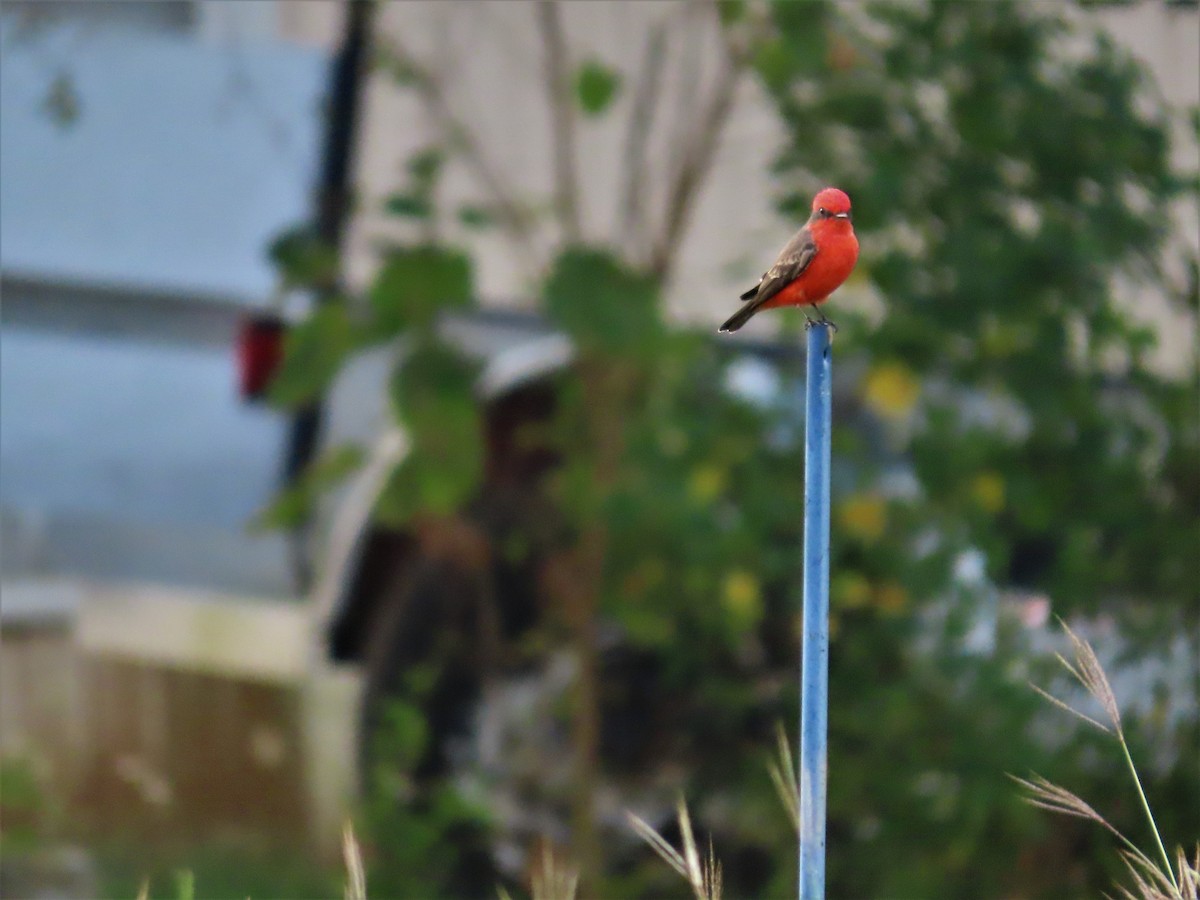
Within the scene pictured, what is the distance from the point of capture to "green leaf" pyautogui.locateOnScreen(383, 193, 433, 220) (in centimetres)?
390

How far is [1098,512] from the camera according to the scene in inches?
143

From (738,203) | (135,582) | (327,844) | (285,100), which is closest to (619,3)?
(738,203)

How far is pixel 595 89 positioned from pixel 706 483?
0.93 m

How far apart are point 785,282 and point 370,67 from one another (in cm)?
280

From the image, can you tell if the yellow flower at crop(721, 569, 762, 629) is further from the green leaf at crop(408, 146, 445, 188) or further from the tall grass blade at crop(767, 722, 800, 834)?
the green leaf at crop(408, 146, 445, 188)

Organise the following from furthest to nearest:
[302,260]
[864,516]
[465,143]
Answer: [465,143], [302,260], [864,516]

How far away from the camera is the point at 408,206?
3900 millimetres

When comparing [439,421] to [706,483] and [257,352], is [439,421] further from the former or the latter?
[257,352]

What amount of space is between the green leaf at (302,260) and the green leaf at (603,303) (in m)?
0.53

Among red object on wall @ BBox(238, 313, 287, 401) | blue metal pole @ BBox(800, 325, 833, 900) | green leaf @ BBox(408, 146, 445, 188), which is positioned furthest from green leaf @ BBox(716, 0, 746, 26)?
blue metal pole @ BBox(800, 325, 833, 900)

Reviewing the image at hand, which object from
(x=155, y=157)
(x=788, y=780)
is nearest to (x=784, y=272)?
(x=788, y=780)

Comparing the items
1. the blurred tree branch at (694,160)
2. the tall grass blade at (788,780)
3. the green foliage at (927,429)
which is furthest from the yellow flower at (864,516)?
the blurred tree branch at (694,160)

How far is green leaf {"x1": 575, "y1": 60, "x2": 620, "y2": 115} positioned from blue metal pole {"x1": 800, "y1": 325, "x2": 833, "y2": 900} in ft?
8.15

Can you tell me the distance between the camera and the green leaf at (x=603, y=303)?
3.76 metres
